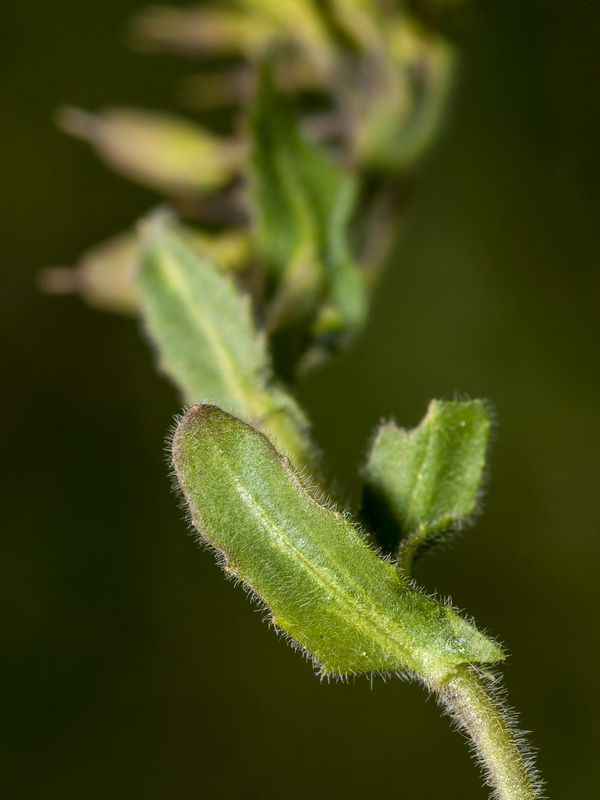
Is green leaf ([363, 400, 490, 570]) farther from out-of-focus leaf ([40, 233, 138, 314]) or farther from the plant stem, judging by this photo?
out-of-focus leaf ([40, 233, 138, 314])

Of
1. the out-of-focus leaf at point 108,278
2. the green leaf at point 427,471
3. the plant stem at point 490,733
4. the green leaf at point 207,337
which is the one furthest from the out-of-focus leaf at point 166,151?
the plant stem at point 490,733

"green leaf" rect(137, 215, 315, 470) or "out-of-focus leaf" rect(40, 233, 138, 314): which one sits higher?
"out-of-focus leaf" rect(40, 233, 138, 314)

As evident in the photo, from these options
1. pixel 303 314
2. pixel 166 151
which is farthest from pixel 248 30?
pixel 303 314

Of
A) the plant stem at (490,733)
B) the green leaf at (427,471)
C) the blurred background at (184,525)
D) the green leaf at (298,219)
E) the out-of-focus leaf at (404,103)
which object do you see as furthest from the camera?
the blurred background at (184,525)

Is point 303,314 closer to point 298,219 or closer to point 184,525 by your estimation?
point 298,219

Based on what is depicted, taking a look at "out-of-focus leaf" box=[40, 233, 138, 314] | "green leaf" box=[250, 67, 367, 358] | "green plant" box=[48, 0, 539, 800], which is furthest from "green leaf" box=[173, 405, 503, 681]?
"out-of-focus leaf" box=[40, 233, 138, 314]

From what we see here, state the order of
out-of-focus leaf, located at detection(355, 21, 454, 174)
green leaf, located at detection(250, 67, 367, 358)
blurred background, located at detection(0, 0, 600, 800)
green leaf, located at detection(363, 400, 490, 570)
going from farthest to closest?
blurred background, located at detection(0, 0, 600, 800)
out-of-focus leaf, located at detection(355, 21, 454, 174)
green leaf, located at detection(250, 67, 367, 358)
green leaf, located at detection(363, 400, 490, 570)

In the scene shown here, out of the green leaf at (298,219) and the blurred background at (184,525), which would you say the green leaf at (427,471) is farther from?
the blurred background at (184,525)
